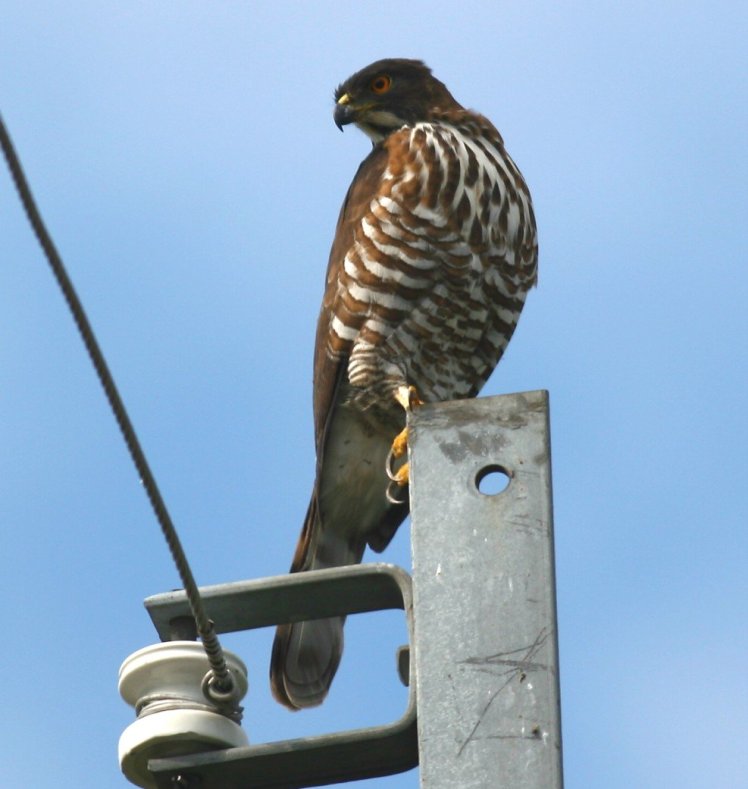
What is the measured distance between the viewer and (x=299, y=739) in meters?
3.45

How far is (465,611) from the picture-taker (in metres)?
3.15

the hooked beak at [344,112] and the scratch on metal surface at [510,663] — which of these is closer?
the scratch on metal surface at [510,663]

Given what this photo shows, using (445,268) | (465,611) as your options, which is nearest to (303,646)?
(445,268)

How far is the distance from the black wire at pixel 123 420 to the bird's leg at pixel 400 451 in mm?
1745

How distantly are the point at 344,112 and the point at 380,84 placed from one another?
197 millimetres

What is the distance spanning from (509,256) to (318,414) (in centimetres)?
92

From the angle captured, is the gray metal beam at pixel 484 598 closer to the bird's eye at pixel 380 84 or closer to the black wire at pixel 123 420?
the black wire at pixel 123 420

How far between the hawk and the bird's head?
21 cm

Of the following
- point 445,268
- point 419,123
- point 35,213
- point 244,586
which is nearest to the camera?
point 35,213

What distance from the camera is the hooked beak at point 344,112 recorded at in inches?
280

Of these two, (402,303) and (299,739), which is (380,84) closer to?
(402,303)

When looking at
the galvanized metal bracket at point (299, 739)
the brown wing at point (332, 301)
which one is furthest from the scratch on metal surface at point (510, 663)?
the brown wing at point (332, 301)

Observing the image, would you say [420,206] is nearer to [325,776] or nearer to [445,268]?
[445,268]

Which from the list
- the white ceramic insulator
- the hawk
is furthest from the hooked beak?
the white ceramic insulator
